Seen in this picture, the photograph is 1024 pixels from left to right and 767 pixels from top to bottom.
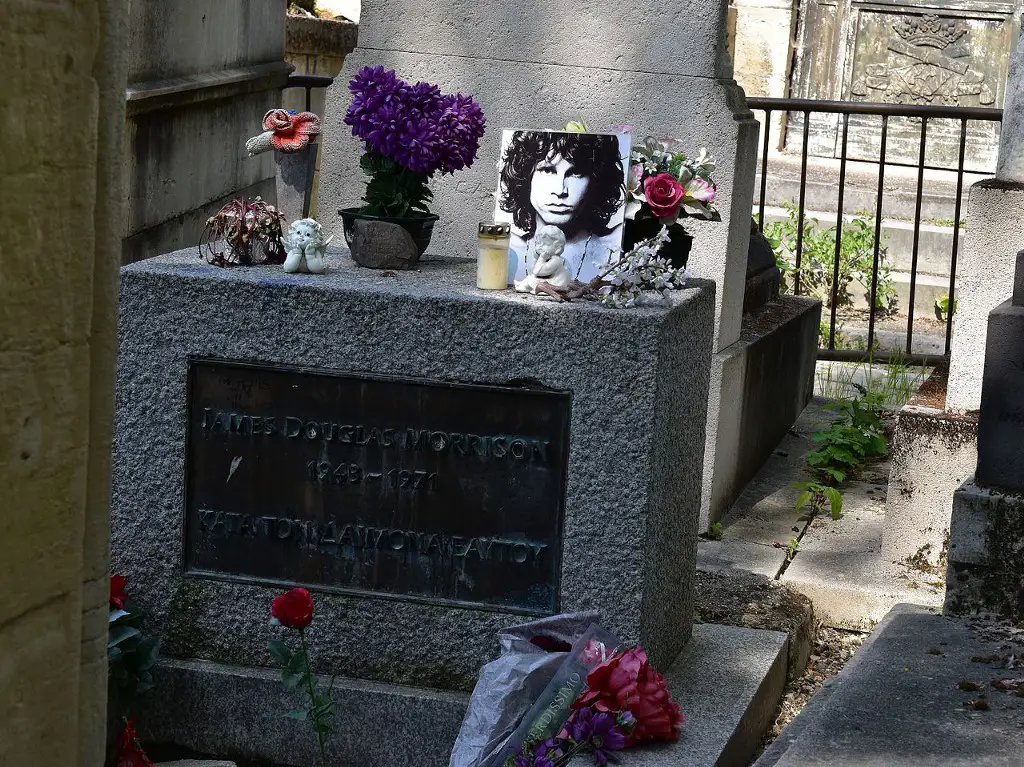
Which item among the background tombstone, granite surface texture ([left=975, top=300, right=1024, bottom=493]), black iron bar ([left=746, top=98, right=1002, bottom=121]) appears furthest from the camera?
black iron bar ([left=746, top=98, right=1002, bottom=121])

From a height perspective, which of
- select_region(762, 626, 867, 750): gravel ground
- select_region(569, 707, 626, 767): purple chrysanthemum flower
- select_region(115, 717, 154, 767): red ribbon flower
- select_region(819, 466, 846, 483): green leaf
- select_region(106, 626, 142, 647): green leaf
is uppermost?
select_region(819, 466, 846, 483): green leaf

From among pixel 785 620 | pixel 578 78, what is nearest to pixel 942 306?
pixel 578 78

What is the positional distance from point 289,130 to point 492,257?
78 centimetres

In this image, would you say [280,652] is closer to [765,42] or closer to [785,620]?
[785,620]

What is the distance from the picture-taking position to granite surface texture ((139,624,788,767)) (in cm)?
340

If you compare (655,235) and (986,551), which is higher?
(655,235)

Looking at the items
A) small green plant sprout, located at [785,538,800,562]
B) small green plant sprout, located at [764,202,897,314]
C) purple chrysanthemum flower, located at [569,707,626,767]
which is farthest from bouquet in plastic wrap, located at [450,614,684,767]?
small green plant sprout, located at [764,202,897,314]

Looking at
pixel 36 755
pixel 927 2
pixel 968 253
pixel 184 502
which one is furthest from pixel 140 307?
pixel 927 2

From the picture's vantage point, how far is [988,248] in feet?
15.6

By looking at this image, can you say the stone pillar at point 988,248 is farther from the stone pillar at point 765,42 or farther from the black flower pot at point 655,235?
the stone pillar at point 765,42

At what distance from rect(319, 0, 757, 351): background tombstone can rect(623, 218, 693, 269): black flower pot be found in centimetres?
133

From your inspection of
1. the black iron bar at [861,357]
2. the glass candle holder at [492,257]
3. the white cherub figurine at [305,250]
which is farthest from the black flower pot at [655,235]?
the black iron bar at [861,357]

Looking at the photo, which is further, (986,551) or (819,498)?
(819,498)

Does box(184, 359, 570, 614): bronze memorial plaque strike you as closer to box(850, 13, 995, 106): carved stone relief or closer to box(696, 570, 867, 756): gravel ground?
box(696, 570, 867, 756): gravel ground
